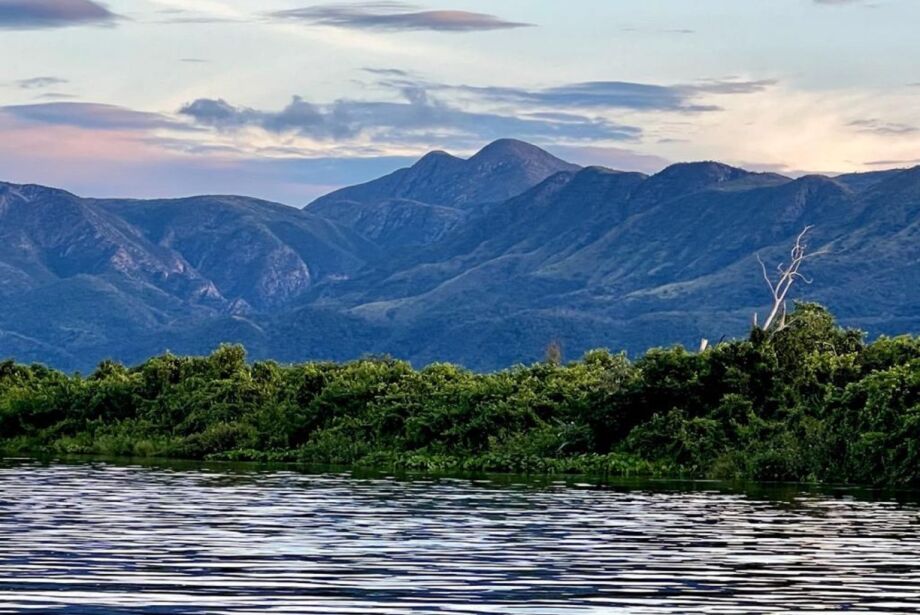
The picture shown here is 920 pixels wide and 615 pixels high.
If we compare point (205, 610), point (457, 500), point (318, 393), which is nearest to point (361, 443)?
point (318, 393)

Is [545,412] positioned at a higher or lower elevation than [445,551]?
lower

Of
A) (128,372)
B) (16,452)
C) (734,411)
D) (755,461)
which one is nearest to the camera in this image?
(755,461)

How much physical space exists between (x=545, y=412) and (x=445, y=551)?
4106cm

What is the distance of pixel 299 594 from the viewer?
22656mm

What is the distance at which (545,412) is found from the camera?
70.3 meters

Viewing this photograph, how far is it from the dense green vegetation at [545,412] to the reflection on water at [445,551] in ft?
29.3

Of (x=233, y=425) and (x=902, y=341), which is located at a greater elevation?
(x=902, y=341)

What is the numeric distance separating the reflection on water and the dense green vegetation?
351 inches

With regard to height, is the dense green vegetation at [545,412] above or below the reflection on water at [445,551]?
below

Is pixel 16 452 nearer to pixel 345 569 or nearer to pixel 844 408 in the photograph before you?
pixel 844 408

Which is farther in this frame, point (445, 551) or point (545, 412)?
point (545, 412)

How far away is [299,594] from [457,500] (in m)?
21.9

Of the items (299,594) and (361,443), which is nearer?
(299,594)

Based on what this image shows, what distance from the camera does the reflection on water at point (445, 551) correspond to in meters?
22.2
